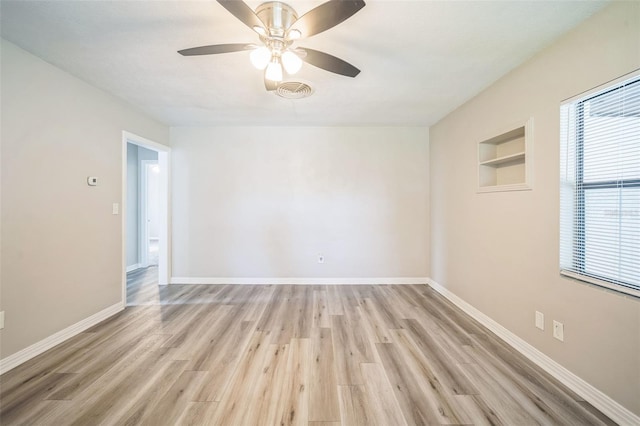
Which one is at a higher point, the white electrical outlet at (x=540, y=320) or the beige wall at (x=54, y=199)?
the beige wall at (x=54, y=199)

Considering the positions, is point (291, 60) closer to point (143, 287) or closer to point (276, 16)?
point (276, 16)

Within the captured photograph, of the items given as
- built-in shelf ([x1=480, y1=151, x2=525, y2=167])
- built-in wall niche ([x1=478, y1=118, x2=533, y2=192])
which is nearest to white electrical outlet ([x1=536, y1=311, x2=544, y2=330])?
built-in wall niche ([x1=478, y1=118, x2=533, y2=192])

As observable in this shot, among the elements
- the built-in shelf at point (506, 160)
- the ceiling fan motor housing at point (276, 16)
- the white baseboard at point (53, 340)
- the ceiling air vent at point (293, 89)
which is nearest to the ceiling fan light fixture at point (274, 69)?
the ceiling fan motor housing at point (276, 16)

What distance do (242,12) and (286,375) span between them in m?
2.31

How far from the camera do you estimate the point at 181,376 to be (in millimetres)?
1731

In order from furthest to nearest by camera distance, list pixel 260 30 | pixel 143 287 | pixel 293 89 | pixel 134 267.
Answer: pixel 134 267 → pixel 143 287 → pixel 293 89 → pixel 260 30

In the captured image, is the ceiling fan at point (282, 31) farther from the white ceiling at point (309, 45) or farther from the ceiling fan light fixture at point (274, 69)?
the white ceiling at point (309, 45)

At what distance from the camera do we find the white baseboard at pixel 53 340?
70.6 inches

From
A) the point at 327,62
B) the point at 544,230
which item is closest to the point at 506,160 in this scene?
the point at 544,230

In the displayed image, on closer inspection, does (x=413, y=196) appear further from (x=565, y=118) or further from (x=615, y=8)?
(x=615, y=8)

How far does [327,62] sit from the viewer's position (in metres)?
1.63

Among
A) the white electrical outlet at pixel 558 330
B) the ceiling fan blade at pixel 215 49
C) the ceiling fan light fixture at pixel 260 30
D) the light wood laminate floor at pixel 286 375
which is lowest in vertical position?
the light wood laminate floor at pixel 286 375

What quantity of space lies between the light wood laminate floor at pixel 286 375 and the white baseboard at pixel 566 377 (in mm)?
54

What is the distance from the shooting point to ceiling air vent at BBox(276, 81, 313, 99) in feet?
7.27
